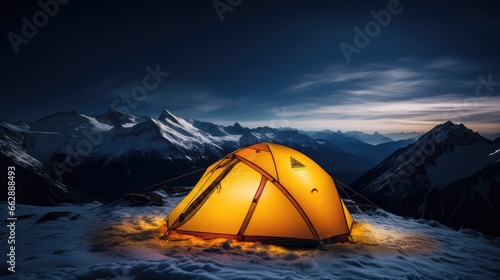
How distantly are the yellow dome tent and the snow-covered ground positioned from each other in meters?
0.52

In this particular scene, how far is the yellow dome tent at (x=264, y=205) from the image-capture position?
10.5 meters

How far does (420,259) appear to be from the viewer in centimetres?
1013

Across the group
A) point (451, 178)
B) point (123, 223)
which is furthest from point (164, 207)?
point (451, 178)

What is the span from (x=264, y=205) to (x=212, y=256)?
2970 millimetres

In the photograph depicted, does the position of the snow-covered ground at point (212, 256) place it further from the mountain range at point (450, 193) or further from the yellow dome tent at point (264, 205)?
the mountain range at point (450, 193)

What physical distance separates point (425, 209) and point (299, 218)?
636 ft

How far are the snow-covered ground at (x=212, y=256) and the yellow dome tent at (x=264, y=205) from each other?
52 cm

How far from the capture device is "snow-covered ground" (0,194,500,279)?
7.62 metres

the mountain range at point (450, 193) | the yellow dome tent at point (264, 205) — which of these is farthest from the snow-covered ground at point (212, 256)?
the mountain range at point (450, 193)

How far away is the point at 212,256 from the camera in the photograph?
9023 millimetres

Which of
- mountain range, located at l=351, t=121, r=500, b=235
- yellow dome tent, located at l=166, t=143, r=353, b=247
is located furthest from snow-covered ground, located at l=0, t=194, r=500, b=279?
mountain range, located at l=351, t=121, r=500, b=235

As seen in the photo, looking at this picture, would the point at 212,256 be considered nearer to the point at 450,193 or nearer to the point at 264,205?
the point at 264,205

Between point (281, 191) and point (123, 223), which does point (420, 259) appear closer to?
point (281, 191)

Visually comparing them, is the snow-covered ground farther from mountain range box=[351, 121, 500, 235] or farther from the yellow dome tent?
mountain range box=[351, 121, 500, 235]
